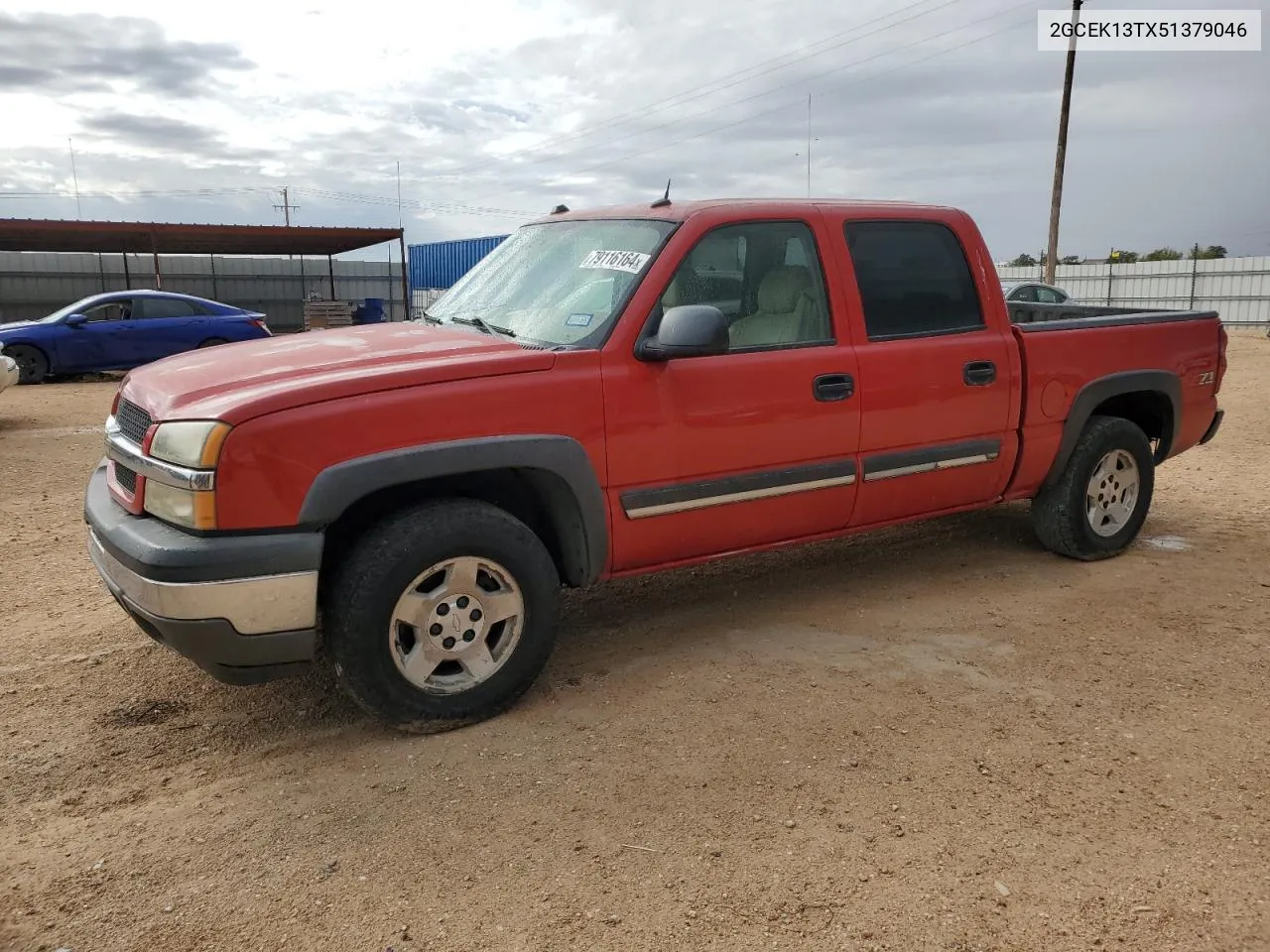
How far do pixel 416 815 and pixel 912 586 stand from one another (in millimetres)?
3000

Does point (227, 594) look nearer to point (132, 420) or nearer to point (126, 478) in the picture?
point (126, 478)

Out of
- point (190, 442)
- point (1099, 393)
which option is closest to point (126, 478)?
point (190, 442)

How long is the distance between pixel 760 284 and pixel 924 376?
0.90 metres

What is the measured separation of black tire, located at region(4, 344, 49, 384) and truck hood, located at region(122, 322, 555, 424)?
1284 centimetres

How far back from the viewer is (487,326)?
13.4 ft

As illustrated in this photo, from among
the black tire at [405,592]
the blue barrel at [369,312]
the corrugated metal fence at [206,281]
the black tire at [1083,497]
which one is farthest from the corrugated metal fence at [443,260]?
the black tire at [405,592]

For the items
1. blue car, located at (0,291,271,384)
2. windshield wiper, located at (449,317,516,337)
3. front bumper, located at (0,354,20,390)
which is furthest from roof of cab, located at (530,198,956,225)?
blue car, located at (0,291,271,384)

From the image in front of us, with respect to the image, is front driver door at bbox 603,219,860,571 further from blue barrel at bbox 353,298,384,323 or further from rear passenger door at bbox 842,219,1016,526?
blue barrel at bbox 353,298,384,323

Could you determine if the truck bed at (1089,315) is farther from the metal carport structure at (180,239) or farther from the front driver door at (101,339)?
the metal carport structure at (180,239)

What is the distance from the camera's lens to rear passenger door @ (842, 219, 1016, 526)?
436 centimetres

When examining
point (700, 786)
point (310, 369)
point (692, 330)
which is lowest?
point (700, 786)

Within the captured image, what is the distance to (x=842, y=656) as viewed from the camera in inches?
163

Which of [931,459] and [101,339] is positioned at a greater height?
[101,339]

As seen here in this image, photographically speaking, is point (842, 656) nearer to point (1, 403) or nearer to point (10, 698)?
point (10, 698)
